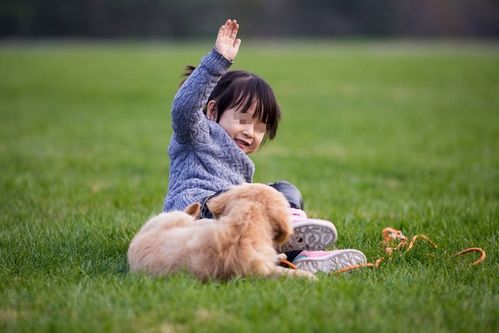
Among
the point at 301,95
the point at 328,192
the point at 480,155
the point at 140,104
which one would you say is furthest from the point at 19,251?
the point at 301,95

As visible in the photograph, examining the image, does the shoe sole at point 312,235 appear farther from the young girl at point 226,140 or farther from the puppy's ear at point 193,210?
the puppy's ear at point 193,210

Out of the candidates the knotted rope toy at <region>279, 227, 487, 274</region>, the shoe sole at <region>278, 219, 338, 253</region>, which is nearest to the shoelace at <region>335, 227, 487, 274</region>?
the knotted rope toy at <region>279, 227, 487, 274</region>

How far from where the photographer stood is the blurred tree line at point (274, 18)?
5309cm

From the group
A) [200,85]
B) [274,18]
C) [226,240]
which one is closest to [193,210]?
[226,240]

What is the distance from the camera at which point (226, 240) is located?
3129 mm

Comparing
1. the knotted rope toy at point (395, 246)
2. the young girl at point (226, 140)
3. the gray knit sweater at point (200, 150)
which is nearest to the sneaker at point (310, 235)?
the young girl at point (226, 140)

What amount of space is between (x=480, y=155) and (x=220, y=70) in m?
5.69

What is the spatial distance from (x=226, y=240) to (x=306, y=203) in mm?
2897

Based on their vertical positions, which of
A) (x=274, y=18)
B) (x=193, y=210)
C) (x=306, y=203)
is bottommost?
(x=274, y=18)

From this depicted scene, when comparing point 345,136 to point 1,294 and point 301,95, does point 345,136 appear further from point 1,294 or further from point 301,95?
point 1,294

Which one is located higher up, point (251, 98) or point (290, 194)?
point (251, 98)

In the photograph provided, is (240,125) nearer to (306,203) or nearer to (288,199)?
(288,199)

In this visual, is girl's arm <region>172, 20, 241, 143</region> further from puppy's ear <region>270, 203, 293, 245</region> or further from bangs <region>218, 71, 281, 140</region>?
puppy's ear <region>270, 203, 293, 245</region>

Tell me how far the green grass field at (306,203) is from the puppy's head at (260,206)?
0.27 meters
